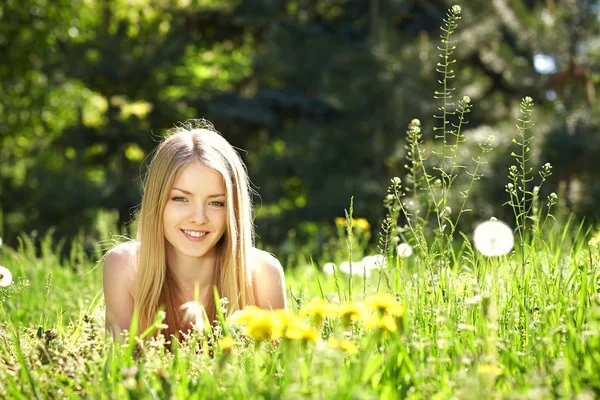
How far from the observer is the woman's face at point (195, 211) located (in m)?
2.71

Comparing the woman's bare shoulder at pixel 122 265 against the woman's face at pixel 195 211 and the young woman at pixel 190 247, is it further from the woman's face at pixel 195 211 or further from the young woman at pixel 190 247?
the woman's face at pixel 195 211

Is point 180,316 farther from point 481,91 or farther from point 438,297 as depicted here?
point 481,91

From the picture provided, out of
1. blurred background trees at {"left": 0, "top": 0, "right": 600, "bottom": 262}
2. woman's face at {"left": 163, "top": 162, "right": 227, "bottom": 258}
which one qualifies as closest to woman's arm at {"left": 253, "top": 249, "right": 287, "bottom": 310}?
woman's face at {"left": 163, "top": 162, "right": 227, "bottom": 258}

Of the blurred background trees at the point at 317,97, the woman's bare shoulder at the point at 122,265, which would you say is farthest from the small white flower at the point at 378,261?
the blurred background trees at the point at 317,97

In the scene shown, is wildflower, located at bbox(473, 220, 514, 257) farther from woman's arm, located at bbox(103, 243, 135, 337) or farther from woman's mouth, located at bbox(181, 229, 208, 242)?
woman's arm, located at bbox(103, 243, 135, 337)

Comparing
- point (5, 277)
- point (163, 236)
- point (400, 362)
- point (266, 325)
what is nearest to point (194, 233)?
point (163, 236)

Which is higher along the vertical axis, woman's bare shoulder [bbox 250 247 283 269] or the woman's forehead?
the woman's forehead

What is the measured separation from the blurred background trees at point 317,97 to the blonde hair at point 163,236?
5146 mm

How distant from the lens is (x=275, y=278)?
2.80m

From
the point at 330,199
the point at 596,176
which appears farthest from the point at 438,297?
the point at 330,199

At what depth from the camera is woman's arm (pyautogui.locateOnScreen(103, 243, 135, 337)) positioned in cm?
271

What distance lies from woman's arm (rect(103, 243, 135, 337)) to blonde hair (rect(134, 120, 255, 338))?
6cm

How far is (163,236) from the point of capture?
2.82 metres

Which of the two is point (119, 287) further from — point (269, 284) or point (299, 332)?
point (299, 332)
